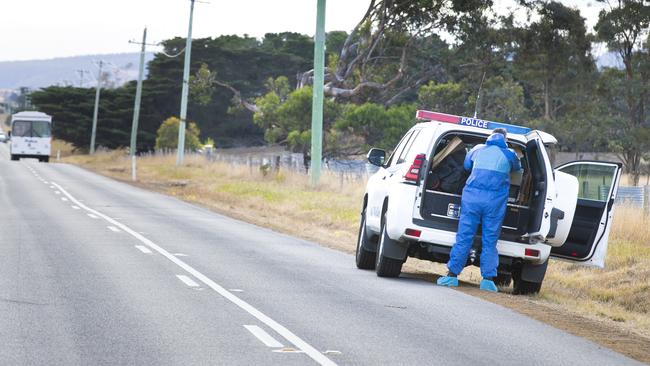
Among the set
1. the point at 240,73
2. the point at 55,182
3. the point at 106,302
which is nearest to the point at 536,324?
the point at 106,302

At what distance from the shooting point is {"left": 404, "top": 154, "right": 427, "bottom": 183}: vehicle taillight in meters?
13.3

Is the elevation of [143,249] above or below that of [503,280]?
below

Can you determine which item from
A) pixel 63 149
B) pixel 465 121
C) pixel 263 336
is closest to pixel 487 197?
pixel 465 121

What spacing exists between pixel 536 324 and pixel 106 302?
3.81m

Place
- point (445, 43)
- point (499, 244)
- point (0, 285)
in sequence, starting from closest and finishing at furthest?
point (0, 285) → point (499, 244) → point (445, 43)

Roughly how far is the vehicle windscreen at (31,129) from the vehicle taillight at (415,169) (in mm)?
63359

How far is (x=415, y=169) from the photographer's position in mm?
13336

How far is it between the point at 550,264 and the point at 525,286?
469 cm

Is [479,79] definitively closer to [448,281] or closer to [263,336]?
[448,281]

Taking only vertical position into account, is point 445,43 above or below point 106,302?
above

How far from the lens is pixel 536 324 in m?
10.8

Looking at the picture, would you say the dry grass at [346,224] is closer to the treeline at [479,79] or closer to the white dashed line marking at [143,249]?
the white dashed line marking at [143,249]

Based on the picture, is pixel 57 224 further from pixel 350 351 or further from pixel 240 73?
pixel 240 73

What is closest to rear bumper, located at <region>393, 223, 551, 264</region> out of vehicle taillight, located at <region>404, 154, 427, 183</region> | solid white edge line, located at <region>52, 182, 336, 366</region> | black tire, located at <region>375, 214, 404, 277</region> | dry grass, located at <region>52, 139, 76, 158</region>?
black tire, located at <region>375, 214, 404, 277</region>
